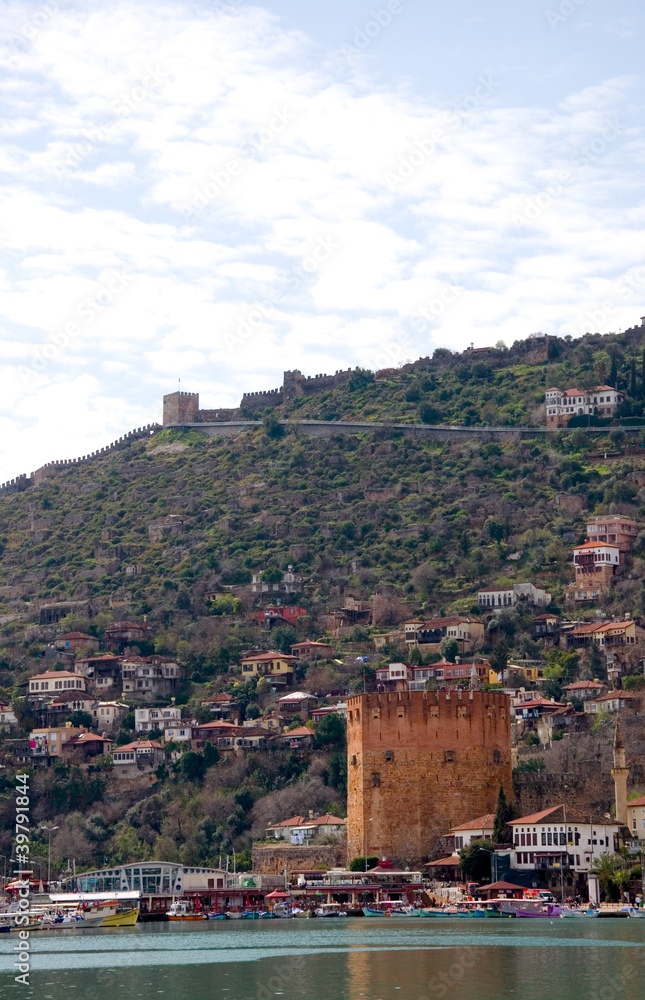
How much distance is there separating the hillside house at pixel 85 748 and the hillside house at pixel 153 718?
9.44ft

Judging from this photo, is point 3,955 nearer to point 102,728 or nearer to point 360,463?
point 102,728

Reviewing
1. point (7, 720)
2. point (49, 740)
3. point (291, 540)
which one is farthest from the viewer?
point (291, 540)

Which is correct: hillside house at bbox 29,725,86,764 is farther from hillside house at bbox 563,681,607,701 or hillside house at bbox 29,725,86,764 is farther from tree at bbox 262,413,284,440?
tree at bbox 262,413,284,440

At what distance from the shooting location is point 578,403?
13750 centimetres

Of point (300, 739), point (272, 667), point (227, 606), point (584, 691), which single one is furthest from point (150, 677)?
point (584, 691)

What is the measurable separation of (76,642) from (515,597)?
27.1 m

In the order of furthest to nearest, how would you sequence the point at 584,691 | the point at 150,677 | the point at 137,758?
1. the point at 150,677
2. the point at 137,758
3. the point at 584,691

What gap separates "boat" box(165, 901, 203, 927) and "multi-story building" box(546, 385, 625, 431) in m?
63.9

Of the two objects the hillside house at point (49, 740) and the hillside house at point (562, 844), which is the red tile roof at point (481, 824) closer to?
the hillside house at point (562, 844)

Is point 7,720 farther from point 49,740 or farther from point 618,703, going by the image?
point 618,703

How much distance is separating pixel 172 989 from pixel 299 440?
98718 mm

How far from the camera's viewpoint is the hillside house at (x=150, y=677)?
113 meters

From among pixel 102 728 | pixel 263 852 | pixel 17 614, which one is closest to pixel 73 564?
pixel 17 614

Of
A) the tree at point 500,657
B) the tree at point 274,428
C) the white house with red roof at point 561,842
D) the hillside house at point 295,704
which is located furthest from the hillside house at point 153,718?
the tree at point 274,428
